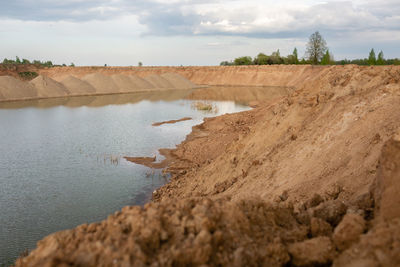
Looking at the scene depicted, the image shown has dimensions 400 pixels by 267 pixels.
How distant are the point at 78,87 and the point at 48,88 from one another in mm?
4698

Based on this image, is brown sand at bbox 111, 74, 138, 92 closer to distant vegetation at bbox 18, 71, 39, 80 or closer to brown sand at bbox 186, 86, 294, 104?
brown sand at bbox 186, 86, 294, 104

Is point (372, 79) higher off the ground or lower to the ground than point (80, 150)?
higher

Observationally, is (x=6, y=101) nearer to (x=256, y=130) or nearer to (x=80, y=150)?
(x=80, y=150)

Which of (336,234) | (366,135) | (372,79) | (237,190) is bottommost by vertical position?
(237,190)

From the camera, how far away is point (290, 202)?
504 cm

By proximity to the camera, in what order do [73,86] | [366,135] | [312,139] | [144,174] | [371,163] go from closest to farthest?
[371,163] → [366,135] → [312,139] → [144,174] → [73,86]

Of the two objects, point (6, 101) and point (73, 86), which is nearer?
point (6, 101)

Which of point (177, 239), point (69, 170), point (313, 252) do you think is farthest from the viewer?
point (69, 170)

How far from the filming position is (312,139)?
27.9 feet

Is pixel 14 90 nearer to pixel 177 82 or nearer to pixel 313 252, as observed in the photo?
pixel 177 82

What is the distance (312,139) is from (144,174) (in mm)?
7164

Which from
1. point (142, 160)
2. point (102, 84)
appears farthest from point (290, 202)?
point (102, 84)

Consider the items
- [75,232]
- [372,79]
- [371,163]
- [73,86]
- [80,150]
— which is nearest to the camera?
[75,232]

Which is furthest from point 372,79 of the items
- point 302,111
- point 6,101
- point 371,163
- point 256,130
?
point 6,101
